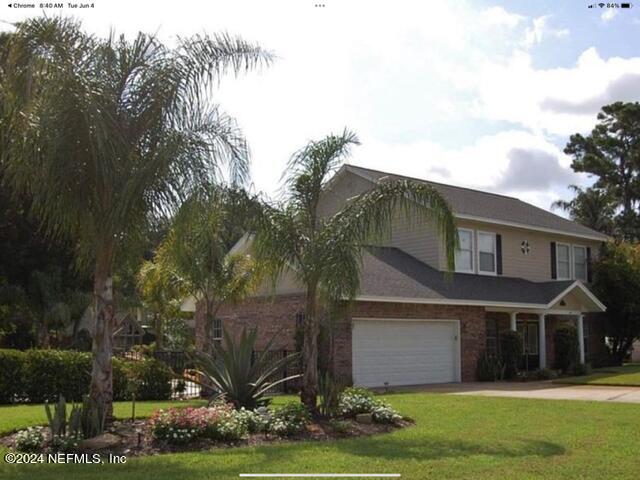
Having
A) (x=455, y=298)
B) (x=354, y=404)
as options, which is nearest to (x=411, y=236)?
(x=455, y=298)

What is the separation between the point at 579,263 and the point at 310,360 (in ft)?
74.7

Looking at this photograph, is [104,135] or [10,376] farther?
[10,376]

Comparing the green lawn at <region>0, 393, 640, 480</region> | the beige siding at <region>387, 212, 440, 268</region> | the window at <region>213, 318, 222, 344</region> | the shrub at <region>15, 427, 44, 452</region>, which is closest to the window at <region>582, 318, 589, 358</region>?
the beige siding at <region>387, 212, 440, 268</region>

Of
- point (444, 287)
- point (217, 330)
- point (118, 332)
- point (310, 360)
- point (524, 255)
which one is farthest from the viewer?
point (118, 332)

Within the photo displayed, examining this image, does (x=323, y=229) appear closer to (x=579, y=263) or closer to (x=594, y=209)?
(x=579, y=263)

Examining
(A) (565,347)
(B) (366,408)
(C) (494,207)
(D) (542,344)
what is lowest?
(B) (366,408)

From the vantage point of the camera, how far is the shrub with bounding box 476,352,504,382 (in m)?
25.0

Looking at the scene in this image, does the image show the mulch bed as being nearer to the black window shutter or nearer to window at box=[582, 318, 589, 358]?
the black window shutter

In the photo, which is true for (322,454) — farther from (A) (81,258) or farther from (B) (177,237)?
(A) (81,258)

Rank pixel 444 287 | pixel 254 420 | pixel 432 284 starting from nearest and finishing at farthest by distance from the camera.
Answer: pixel 254 420 < pixel 432 284 < pixel 444 287

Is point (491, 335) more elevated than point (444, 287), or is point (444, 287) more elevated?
point (444, 287)

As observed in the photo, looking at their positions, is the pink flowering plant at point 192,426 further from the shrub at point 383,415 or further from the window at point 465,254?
the window at point 465,254

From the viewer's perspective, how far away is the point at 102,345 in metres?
10.8

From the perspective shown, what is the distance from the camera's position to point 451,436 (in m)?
11.3
